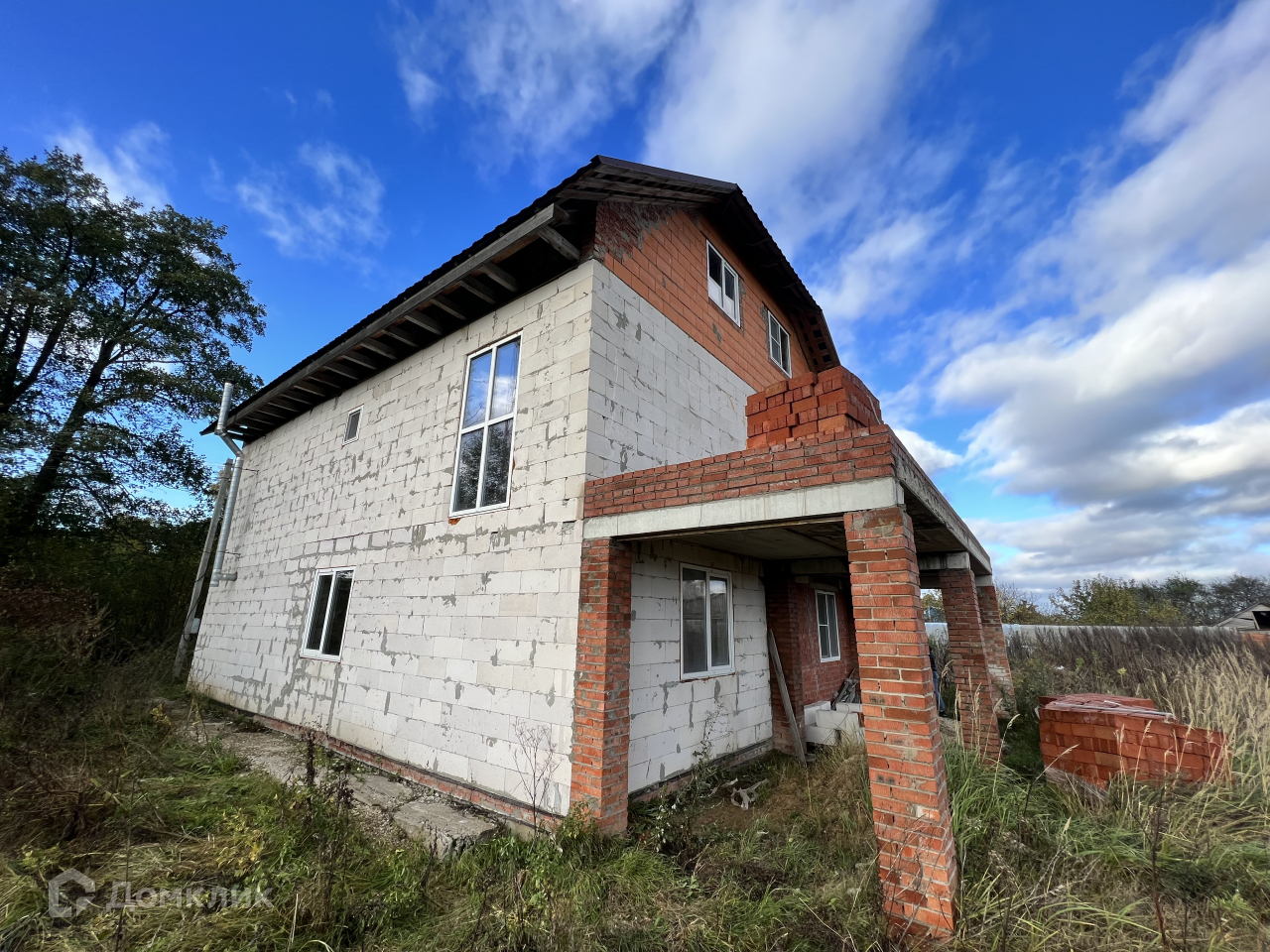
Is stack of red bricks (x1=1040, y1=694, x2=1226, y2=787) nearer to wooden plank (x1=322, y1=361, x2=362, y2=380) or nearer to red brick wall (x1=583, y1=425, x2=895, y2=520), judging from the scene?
red brick wall (x1=583, y1=425, x2=895, y2=520)

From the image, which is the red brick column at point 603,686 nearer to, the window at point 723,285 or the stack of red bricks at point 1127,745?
the stack of red bricks at point 1127,745

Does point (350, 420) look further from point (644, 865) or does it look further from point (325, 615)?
point (644, 865)

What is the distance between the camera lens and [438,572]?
20.6 feet

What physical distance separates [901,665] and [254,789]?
21.1ft

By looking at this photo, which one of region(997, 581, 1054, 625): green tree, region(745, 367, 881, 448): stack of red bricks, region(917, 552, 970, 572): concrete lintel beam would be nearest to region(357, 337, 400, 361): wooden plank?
region(745, 367, 881, 448): stack of red bricks

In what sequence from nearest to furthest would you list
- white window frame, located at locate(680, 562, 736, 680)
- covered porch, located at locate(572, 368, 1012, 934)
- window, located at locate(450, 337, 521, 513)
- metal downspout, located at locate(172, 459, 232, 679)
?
covered porch, located at locate(572, 368, 1012, 934)
white window frame, located at locate(680, 562, 736, 680)
window, located at locate(450, 337, 521, 513)
metal downspout, located at locate(172, 459, 232, 679)

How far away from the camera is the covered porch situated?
3094 mm

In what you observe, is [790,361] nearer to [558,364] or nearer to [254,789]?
[558,364]

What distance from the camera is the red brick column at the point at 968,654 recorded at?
21.5ft

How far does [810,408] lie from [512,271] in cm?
442

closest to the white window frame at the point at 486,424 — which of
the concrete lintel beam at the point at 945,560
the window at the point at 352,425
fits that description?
the window at the point at 352,425

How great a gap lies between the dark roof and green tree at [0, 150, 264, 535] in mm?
6028

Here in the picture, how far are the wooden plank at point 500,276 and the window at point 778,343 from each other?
5.66 m

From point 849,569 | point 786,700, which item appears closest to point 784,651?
point 786,700
